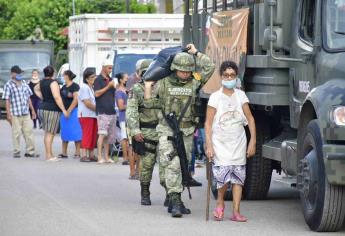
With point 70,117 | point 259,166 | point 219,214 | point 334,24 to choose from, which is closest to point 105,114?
point 70,117

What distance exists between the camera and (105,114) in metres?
21.0

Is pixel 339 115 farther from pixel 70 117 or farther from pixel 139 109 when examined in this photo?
pixel 70 117

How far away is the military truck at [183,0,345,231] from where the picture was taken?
426 inches

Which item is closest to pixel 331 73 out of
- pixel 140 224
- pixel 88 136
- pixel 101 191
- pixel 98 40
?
pixel 140 224

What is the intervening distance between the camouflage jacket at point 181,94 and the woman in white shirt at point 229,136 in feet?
2.26

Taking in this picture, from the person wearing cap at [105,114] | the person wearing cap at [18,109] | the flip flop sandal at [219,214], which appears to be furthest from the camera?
the person wearing cap at [18,109]

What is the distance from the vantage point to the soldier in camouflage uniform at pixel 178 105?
12.7 m

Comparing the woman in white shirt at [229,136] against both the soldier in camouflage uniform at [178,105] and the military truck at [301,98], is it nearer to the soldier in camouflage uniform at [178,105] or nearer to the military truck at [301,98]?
the military truck at [301,98]

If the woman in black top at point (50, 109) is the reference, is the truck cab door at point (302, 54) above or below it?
above

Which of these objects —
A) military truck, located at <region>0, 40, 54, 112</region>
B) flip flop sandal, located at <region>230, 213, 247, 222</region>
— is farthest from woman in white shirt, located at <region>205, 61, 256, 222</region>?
military truck, located at <region>0, 40, 54, 112</region>

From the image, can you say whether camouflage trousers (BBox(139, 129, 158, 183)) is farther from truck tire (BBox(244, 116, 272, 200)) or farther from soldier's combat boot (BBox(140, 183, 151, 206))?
truck tire (BBox(244, 116, 272, 200))

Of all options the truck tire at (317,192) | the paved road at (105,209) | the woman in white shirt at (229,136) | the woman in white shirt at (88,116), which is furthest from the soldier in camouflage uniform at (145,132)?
the woman in white shirt at (88,116)

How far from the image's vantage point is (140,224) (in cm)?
1198

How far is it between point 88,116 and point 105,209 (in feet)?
27.3
